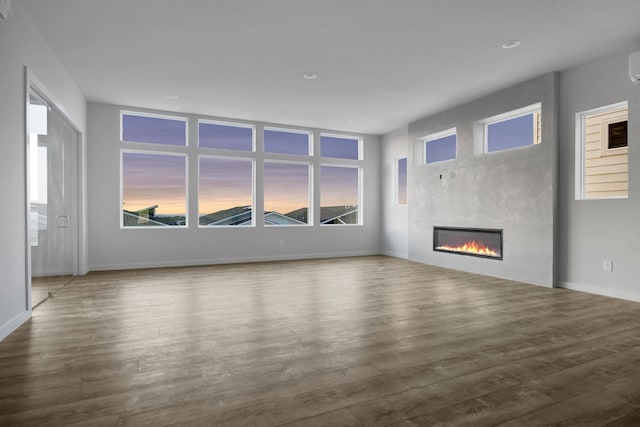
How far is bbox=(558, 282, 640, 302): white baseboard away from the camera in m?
4.12

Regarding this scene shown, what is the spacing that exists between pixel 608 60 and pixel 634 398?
13.3 feet

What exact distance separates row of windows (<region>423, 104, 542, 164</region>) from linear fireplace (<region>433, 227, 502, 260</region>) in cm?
132

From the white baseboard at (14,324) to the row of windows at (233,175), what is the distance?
10.8 feet

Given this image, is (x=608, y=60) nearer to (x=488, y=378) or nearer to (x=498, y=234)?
(x=498, y=234)

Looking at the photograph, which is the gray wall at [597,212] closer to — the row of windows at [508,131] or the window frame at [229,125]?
the row of windows at [508,131]

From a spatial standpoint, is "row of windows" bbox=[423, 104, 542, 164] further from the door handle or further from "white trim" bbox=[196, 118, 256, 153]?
the door handle

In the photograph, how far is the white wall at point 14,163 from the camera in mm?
2943


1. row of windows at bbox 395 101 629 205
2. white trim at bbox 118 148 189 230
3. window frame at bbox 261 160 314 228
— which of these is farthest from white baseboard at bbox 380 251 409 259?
white trim at bbox 118 148 189 230

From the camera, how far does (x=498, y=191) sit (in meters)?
5.58

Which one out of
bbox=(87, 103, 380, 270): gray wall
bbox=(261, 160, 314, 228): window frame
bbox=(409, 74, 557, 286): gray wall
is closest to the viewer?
bbox=(409, 74, 557, 286): gray wall

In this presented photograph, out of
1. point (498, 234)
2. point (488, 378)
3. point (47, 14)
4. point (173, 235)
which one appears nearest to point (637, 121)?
point (498, 234)

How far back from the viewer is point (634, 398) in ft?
6.37

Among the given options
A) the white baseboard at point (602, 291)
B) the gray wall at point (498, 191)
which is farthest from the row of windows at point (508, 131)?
the white baseboard at point (602, 291)

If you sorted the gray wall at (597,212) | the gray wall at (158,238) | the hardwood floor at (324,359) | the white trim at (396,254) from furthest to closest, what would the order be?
1. the white trim at (396,254)
2. the gray wall at (158,238)
3. the gray wall at (597,212)
4. the hardwood floor at (324,359)
